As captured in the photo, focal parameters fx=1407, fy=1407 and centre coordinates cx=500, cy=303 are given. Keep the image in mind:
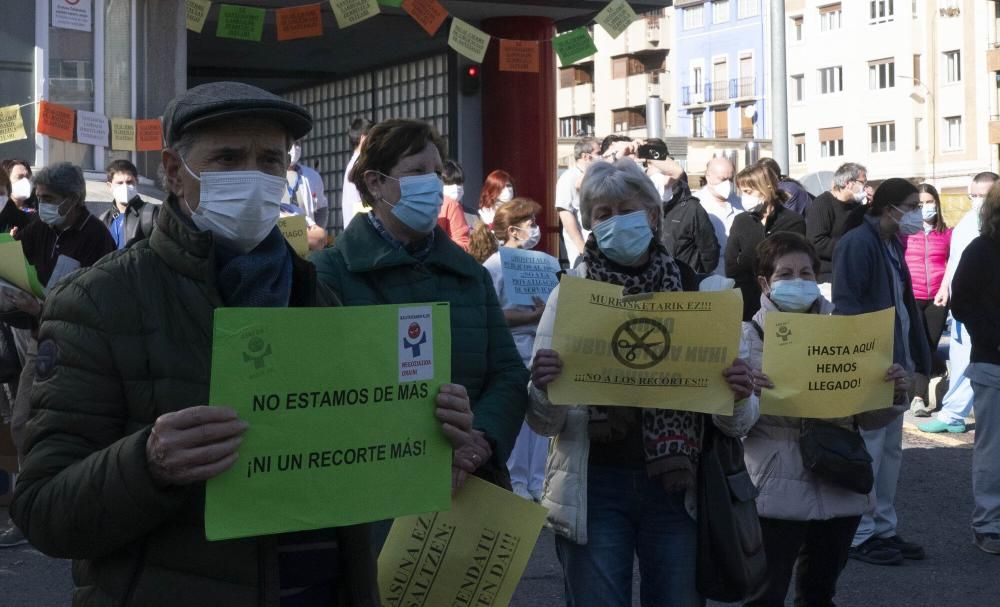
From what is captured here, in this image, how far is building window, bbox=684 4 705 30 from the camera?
8706 centimetres

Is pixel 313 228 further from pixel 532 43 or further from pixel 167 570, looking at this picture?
pixel 167 570

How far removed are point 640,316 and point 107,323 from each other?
199 centimetres

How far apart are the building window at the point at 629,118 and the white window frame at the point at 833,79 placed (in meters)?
10.8

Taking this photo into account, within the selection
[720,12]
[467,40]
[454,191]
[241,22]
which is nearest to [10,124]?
[241,22]

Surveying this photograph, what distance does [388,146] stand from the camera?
4.26 meters

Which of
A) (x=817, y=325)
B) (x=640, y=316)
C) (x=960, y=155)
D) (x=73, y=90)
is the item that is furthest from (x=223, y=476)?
(x=960, y=155)

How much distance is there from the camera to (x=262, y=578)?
103 inches

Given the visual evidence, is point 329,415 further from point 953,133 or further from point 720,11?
point 720,11

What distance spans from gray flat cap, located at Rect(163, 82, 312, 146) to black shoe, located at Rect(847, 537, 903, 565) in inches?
234

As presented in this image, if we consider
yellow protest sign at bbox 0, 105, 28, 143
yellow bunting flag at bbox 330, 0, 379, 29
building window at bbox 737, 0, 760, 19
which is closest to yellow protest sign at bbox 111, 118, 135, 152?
yellow protest sign at bbox 0, 105, 28, 143

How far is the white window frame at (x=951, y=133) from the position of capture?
68500 mm

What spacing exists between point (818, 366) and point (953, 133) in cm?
6805

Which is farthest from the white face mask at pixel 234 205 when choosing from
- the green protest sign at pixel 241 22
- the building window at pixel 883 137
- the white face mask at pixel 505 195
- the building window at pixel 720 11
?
the building window at pixel 720 11

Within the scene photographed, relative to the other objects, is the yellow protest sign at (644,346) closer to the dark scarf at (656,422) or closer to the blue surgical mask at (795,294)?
the dark scarf at (656,422)
